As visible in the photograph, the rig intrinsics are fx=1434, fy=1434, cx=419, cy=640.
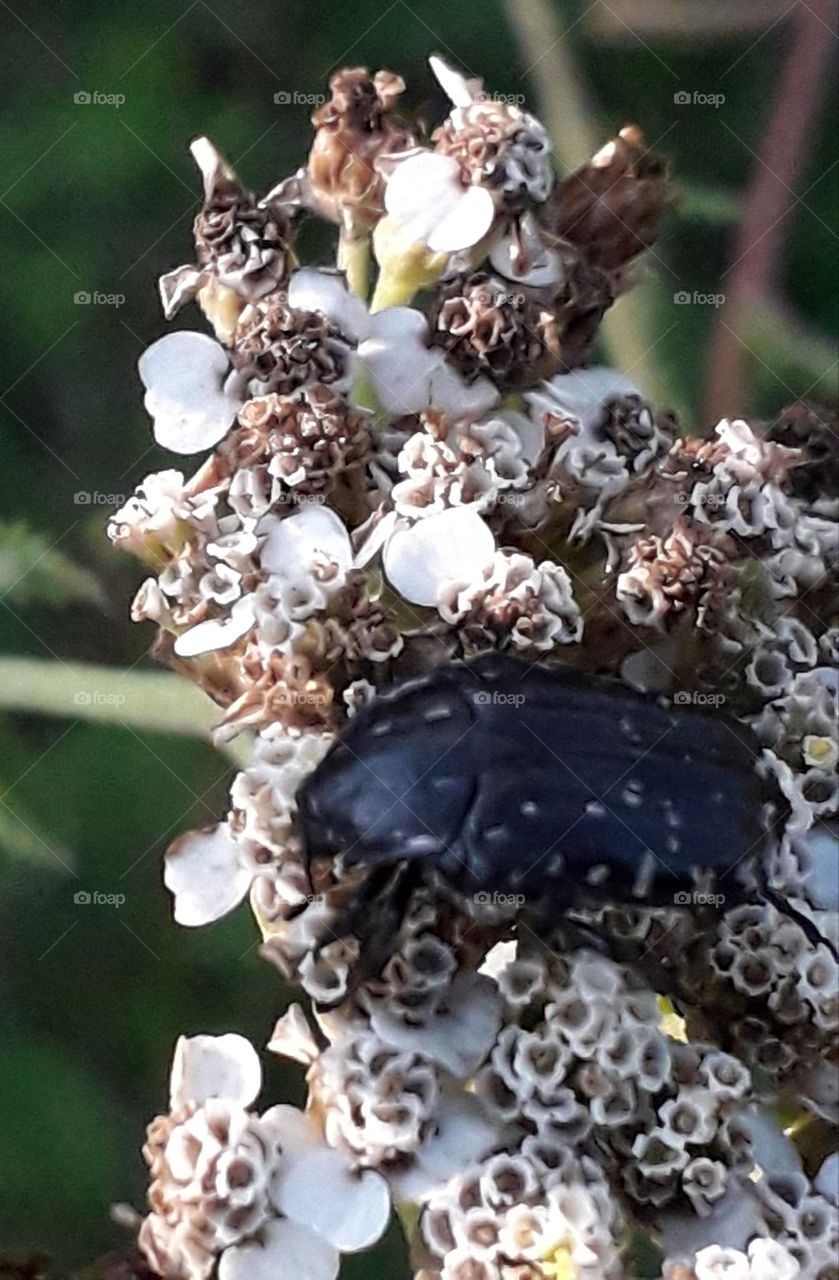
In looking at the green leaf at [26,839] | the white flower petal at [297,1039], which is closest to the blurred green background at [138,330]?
the green leaf at [26,839]

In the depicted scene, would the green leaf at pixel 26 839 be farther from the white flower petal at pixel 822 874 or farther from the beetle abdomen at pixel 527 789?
the white flower petal at pixel 822 874

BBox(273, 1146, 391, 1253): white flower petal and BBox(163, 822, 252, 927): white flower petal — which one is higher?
BBox(163, 822, 252, 927): white flower petal

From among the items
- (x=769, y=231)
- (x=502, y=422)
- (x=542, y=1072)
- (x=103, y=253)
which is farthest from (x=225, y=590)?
(x=769, y=231)

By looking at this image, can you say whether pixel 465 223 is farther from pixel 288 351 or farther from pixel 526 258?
pixel 288 351

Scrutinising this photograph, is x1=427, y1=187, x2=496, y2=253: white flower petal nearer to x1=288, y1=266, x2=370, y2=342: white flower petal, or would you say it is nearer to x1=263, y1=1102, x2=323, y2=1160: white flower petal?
x1=288, y1=266, x2=370, y2=342: white flower petal

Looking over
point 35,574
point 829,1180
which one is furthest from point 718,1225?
point 35,574

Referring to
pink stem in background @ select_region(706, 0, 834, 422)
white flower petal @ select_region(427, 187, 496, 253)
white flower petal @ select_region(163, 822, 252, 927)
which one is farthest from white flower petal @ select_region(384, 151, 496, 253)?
pink stem in background @ select_region(706, 0, 834, 422)
